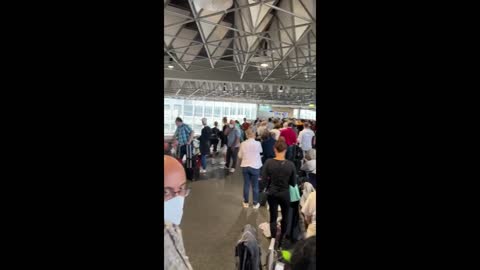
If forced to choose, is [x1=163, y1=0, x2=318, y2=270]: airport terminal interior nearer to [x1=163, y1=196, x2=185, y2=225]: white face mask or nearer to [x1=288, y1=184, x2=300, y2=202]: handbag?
[x1=288, y1=184, x2=300, y2=202]: handbag

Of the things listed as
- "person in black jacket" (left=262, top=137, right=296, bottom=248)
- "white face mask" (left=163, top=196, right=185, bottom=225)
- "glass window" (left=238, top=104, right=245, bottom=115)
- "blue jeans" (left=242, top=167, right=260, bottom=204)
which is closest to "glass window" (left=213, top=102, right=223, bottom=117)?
"glass window" (left=238, top=104, right=245, bottom=115)

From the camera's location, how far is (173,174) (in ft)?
4.58

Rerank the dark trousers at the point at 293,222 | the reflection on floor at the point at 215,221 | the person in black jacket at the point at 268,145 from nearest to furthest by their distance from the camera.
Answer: the reflection on floor at the point at 215,221 < the dark trousers at the point at 293,222 < the person in black jacket at the point at 268,145

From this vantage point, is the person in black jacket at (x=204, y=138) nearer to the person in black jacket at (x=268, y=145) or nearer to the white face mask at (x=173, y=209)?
the person in black jacket at (x=268, y=145)

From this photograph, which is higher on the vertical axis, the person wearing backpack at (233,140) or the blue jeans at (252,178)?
the person wearing backpack at (233,140)

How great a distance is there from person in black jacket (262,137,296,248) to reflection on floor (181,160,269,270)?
1.98ft

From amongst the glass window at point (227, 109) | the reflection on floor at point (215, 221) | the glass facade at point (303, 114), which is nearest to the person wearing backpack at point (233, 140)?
the reflection on floor at point (215, 221)

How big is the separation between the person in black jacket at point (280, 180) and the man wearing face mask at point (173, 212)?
2.46 meters

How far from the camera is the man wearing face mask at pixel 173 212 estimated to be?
4.37ft
